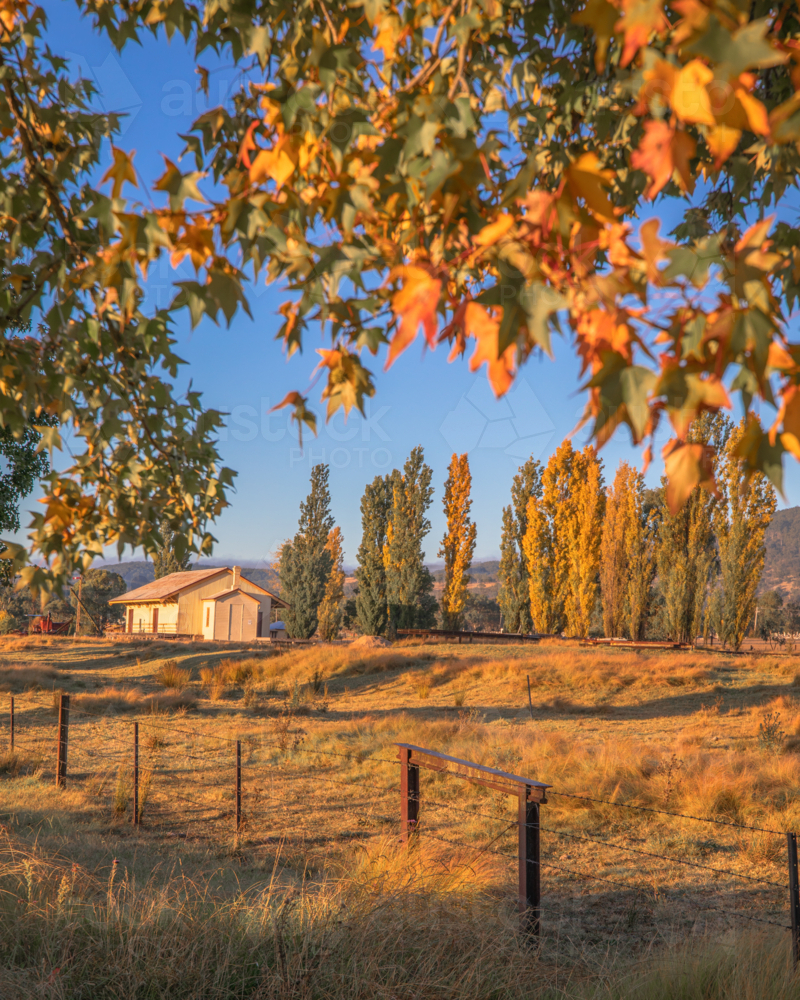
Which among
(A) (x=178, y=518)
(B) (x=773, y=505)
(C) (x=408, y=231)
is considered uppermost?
(B) (x=773, y=505)

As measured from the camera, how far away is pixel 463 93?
1.84 m

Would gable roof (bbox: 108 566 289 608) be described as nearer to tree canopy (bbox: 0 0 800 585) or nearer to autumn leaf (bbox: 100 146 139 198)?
tree canopy (bbox: 0 0 800 585)

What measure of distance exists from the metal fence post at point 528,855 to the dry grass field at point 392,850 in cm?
23

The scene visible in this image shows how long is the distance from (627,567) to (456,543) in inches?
403

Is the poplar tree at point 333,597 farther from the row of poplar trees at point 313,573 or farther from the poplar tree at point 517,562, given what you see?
the poplar tree at point 517,562

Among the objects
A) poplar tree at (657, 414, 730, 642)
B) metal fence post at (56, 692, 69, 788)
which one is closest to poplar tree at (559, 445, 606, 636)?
poplar tree at (657, 414, 730, 642)

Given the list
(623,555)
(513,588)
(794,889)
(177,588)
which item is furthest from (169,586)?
(794,889)

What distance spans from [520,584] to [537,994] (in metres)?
39.5

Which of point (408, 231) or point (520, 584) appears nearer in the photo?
point (408, 231)

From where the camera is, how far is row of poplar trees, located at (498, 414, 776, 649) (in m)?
34.5

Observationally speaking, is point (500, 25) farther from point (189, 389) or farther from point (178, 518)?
Answer: point (178, 518)

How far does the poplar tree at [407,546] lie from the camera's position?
4300 cm

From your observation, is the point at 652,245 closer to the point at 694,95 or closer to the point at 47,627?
the point at 694,95

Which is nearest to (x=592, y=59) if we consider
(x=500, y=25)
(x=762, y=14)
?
(x=500, y=25)
